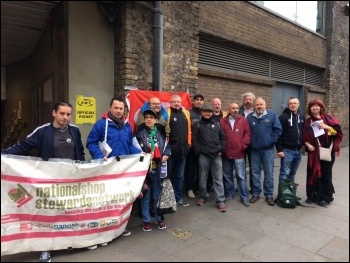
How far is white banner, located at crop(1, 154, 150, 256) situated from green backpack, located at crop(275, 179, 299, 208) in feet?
8.48

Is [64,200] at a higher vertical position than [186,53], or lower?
lower

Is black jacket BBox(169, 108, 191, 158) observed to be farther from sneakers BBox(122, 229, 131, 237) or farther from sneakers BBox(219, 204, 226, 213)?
sneakers BBox(122, 229, 131, 237)

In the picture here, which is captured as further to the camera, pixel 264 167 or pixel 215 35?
pixel 215 35

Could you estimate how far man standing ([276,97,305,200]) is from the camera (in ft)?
16.6

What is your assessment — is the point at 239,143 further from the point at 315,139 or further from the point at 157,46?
the point at 157,46

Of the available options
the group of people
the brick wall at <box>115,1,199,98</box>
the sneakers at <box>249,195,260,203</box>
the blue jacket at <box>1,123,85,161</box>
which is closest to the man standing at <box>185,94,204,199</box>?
the group of people

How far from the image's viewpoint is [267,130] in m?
4.95

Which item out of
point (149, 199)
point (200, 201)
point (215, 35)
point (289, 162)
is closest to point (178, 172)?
point (200, 201)

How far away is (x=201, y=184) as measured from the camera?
499 cm

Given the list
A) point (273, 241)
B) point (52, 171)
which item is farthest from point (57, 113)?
point (273, 241)

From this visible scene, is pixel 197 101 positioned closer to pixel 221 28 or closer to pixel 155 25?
pixel 155 25

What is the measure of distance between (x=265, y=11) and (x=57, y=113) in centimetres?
669

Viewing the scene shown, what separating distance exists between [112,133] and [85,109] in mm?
1204

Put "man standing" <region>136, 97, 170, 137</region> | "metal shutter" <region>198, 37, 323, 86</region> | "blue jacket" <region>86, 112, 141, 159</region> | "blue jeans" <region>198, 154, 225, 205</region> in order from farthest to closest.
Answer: "metal shutter" <region>198, 37, 323, 86</region>
"blue jeans" <region>198, 154, 225, 205</region>
"man standing" <region>136, 97, 170, 137</region>
"blue jacket" <region>86, 112, 141, 159</region>
